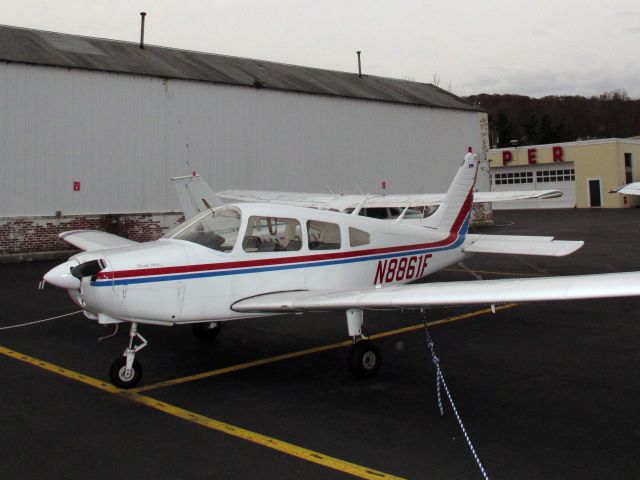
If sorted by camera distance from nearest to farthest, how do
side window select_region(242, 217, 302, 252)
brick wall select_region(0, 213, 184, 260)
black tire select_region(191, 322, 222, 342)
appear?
side window select_region(242, 217, 302, 252), black tire select_region(191, 322, 222, 342), brick wall select_region(0, 213, 184, 260)

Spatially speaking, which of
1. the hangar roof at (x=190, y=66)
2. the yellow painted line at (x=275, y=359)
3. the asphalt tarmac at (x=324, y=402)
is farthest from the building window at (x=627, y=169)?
the yellow painted line at (x=275, y=359)

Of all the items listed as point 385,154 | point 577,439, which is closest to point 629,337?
point 577,439

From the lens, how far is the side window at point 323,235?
24.1 ft

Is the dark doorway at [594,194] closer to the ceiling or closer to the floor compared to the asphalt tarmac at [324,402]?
closer to the ceiling

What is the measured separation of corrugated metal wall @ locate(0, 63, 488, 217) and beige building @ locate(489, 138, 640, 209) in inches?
1062

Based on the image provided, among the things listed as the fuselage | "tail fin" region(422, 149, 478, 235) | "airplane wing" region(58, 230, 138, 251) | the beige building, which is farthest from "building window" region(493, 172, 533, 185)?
the fuselage

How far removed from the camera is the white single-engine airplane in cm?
552

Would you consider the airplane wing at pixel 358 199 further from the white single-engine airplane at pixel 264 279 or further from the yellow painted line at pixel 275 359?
the white single-engine airplane at pixel 264 279

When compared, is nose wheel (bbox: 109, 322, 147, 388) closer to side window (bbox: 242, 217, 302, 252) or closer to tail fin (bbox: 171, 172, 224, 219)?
side window (bbox: 242, 217, 302, 252)


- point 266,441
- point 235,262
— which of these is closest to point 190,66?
point 235,262

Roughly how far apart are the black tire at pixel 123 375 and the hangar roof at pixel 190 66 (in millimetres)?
17158

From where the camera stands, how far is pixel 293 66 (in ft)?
105

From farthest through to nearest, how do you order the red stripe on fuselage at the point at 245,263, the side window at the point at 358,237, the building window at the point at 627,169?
the building window at the point at 627,169, the side window at the point at 358,237, the red stripe on fuselage at the point at 245,263

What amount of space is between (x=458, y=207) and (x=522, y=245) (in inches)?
50.2
